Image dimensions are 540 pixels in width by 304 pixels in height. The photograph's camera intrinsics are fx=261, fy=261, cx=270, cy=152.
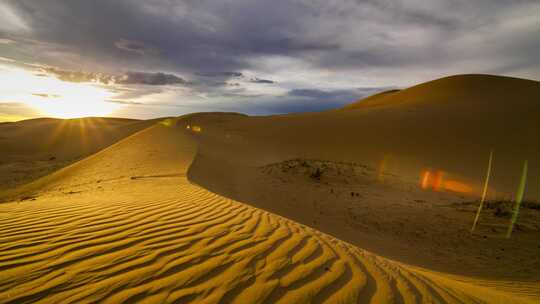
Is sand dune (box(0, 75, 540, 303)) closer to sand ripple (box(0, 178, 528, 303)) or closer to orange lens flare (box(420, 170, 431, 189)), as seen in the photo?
sand ripple (box(0, 178, 528, 303))

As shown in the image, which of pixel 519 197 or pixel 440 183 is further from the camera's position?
pixel 440 183

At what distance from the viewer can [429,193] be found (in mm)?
10016

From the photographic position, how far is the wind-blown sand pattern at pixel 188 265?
2012 mm

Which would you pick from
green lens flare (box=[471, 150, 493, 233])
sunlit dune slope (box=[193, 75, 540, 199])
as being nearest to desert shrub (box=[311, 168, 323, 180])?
sunlit dune slope (box=[193, 75, 540, 199])

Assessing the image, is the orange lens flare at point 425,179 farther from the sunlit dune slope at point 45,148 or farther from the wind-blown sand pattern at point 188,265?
the sunlit dune slope at point 45,148

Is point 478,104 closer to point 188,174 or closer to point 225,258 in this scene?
point 188,174

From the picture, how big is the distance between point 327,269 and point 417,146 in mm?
17979

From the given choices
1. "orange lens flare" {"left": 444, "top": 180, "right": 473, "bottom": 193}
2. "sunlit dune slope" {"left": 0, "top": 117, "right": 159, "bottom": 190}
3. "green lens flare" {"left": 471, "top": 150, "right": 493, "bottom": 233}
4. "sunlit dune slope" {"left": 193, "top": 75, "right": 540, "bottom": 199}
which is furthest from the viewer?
"sunlit dune slope" {"left": 0, "top": 117, "right": 159, "bottom": 190}

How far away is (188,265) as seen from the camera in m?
2.41

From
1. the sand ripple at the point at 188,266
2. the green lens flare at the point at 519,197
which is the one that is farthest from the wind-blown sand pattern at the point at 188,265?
the green lens flare at the point at 519,197

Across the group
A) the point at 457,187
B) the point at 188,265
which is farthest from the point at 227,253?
the point at 457,187

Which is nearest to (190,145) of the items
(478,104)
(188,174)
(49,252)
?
(188,174)

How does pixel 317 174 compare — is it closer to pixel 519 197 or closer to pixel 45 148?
pixel 519 197

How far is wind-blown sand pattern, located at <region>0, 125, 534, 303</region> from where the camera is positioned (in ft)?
6.60
